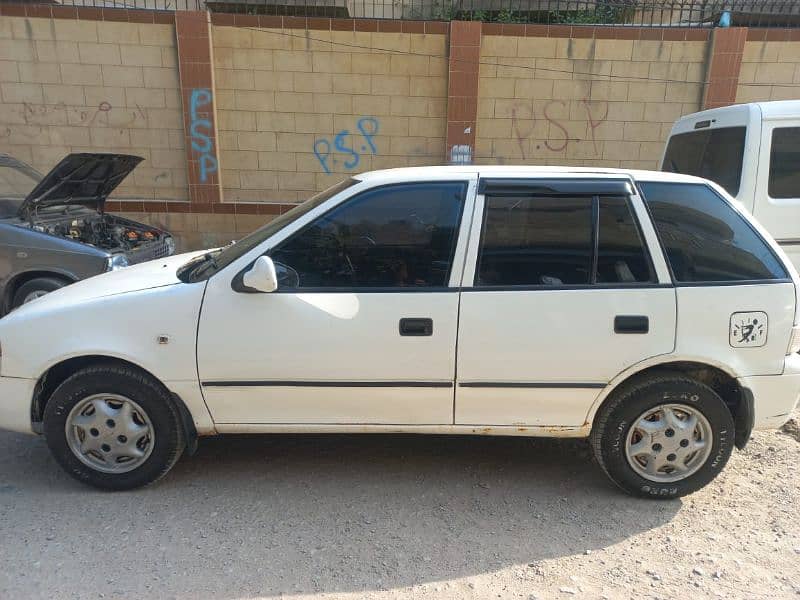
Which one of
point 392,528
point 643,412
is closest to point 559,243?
point 643,412

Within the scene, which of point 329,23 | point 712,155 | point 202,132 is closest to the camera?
point 712,155

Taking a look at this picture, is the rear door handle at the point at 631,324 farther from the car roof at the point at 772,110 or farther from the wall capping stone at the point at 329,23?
the wall capping stone at the point at 329,23

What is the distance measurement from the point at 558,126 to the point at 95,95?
7090 millimetres

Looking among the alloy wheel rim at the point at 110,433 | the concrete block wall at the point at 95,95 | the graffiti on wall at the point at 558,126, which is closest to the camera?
the alloy wheel rim at the point at 110,433

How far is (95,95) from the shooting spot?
8.45 metres

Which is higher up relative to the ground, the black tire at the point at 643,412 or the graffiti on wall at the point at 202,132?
the graffiti on wall at the point at 202,132

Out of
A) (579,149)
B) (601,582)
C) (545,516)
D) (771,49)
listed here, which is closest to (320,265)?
(545,516)

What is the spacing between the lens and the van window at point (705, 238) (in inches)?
113

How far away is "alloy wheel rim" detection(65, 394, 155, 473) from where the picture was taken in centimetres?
292

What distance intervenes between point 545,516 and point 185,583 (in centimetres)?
174

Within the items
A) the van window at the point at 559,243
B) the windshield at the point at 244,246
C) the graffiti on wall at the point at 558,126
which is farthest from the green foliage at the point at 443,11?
the van window at the point at 559,243

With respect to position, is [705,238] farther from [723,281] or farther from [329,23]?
[329,23]

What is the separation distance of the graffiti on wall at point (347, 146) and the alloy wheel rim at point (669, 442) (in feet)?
22.5

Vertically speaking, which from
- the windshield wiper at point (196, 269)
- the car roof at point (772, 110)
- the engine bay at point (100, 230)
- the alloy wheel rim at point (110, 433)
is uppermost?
the car roof at point (772, 110)
